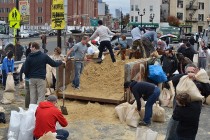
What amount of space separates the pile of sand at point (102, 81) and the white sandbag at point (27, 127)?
381cm

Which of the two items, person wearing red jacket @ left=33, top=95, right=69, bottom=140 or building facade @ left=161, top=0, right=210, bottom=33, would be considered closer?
person wearing red jacket @ left=33, top=95, right=69, bottom=140

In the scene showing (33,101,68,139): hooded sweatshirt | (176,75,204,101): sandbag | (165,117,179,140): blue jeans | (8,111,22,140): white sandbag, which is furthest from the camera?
(8,111,22,140): white sandbag

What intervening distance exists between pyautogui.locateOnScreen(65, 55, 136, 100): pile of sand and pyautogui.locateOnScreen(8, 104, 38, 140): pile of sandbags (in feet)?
12.3

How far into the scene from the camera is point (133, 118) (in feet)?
29.6

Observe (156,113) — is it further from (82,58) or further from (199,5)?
(199,5)

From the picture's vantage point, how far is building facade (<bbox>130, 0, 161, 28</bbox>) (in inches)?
3187

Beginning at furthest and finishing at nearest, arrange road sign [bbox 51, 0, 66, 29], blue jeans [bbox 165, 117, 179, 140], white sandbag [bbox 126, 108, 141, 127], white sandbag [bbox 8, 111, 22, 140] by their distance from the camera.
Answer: road sign [bbox 51, 0, 66, 29] → white sandbag [bbox 126, 108, 141, 127] → white sandbag [bbox 8, 111, 22, 140] → blue jeans [bbox 165, 117, 179, 140]

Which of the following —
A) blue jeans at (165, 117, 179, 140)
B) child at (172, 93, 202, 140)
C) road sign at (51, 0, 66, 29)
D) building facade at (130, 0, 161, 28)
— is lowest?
blue jeans at (165, 117, 179, 140)

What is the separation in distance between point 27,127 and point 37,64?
2083 millimetres

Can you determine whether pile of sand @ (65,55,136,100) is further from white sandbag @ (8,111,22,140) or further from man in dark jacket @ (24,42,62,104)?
white sandbag @ (8,111,22,140)

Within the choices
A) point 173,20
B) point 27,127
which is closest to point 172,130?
point 27,127

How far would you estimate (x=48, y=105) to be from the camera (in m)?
6.79

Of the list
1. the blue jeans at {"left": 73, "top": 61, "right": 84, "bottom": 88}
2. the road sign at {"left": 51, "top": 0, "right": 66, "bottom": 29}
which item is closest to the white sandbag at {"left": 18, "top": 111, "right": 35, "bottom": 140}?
the blue jeans at {"left": 73, "top": 61, "right": 84, "bottom": 88}

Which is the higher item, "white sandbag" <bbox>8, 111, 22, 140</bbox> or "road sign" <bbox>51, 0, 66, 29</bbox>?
"road sign" <bbox>51, 0, 66, 29</bbox>
